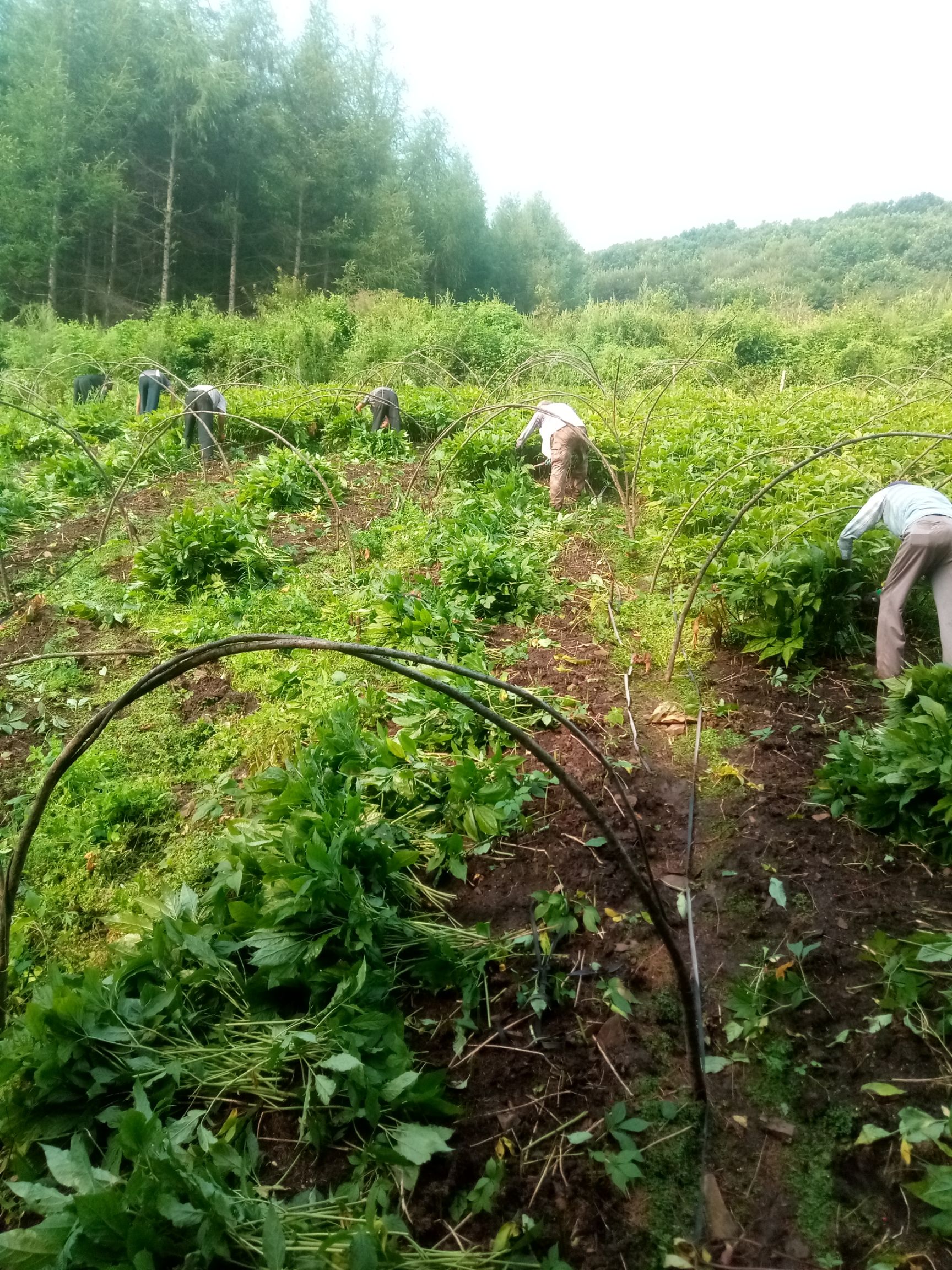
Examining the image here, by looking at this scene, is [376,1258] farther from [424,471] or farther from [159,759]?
[424,471]

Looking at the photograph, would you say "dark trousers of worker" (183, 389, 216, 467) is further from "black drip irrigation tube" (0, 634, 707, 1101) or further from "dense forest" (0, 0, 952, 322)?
"dense forest" (0, 0, 952, 322)

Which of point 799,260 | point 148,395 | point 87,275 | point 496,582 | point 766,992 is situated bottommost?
point 766,992

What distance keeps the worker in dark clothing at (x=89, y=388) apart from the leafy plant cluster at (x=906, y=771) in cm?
1180

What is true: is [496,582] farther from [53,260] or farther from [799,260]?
[799,260]

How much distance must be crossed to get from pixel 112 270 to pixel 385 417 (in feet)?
53.3

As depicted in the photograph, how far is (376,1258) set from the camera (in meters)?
1.37

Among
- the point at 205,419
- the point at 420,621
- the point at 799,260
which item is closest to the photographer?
the point at 420,621

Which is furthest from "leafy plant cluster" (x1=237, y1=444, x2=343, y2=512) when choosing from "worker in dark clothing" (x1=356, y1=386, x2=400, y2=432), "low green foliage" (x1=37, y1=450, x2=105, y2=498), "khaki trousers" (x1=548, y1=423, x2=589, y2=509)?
"khaki trousers" (x1=548, y1=423, x2=589, y2=509)

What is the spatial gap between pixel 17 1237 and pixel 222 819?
5.74 ft

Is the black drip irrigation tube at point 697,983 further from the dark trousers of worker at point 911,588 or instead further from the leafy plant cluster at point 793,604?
the dark trousers of worker at point 911,588

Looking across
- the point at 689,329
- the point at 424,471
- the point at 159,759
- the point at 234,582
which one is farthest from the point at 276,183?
the point at 159,759

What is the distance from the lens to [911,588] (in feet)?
12.2

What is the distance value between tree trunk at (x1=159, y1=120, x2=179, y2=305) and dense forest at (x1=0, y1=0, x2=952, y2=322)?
0.07 meters

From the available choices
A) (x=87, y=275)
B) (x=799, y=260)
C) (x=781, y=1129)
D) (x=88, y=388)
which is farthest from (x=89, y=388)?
(x=799, y=260)
